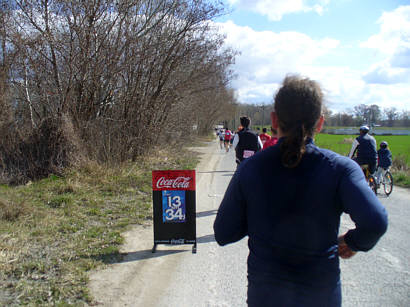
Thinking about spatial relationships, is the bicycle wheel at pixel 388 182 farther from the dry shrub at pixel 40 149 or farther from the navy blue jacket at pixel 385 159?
the dry shrub at pixel 40 149

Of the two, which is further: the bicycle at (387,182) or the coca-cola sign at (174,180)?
the bicycle at (387,182)

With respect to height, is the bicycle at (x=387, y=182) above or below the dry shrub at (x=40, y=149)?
below

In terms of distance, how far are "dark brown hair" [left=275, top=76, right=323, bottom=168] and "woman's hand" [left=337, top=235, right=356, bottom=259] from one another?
529 millimetres

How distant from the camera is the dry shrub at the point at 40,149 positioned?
32.6 feet

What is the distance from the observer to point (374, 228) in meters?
1.56

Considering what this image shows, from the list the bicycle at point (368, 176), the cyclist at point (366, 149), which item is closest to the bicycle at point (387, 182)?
the bicycle at point (368, 176)

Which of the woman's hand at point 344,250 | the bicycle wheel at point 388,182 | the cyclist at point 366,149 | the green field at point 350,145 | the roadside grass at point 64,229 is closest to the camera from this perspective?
the woman's hand at point 344,250

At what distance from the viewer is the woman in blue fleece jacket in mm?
1640

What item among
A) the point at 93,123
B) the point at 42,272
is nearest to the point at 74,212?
the point at 42,272

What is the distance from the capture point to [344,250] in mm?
1799

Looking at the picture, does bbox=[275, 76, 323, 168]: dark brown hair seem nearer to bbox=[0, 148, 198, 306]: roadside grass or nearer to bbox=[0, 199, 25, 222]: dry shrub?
bbox=[0, 148, 198, 306]: roadside grass

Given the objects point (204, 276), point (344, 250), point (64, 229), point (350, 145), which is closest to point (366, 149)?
point (204, 276)

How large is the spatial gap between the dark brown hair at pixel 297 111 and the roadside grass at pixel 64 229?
10.1 ft

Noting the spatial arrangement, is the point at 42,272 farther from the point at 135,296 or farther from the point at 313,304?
the point at 313,304
